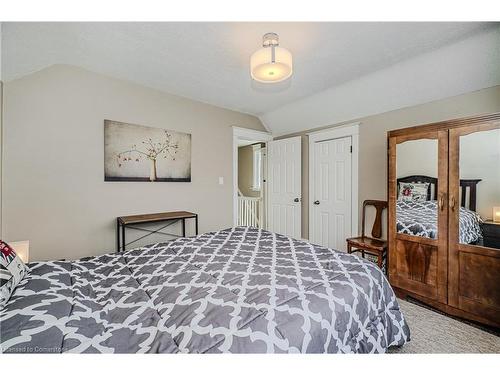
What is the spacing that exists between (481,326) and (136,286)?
8.55 feet

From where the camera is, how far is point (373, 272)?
1.49 meters

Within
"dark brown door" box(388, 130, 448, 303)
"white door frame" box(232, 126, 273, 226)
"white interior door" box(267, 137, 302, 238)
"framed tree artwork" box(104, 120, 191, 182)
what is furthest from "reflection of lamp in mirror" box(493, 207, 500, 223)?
"framed tree artwork" box(104, 120, 191, 182)

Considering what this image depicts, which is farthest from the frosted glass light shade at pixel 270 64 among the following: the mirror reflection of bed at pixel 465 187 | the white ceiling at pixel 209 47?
the mirror reflection of bed at pixel 465 187

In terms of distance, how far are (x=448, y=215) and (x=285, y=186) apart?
237 centimetres

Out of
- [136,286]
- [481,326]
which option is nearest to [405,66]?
[481,326]

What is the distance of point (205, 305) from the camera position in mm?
1049

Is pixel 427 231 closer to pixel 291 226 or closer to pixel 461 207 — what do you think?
pixel 461 207

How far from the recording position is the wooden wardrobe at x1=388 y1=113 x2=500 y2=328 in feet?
6.13

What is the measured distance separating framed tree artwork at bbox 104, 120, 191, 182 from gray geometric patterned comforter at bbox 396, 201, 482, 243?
2.60 m

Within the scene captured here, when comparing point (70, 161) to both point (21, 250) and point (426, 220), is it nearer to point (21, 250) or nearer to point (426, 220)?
point (21, 250)

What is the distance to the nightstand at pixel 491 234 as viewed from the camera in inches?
72.1

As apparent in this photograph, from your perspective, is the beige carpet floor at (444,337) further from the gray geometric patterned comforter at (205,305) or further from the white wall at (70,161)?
the white wall at (70,161)

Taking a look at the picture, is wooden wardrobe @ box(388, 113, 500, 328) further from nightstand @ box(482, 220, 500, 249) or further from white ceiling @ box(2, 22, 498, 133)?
white ceiling @ box(2, 22, 498, 133)

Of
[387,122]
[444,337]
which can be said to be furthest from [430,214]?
[387,122]
